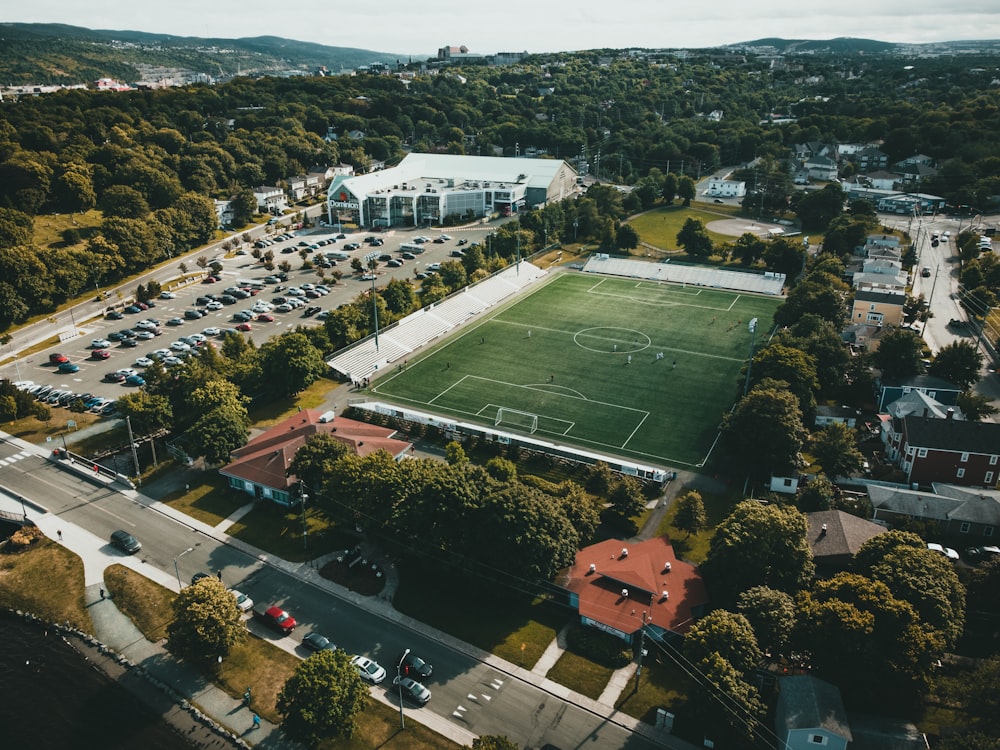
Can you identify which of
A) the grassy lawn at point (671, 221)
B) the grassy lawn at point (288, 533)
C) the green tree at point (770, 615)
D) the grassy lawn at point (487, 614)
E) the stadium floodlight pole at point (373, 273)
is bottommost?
the grassy lawn at point (288, 533)

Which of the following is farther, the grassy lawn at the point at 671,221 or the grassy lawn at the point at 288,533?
the grassy lawn at the point at 671,221

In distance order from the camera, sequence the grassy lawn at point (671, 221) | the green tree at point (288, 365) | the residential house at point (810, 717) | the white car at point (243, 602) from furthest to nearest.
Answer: the grassy lawn at point (671, 221)
the green tree at point (288, 365)
the white car at point (243, 602)
the residential house at point (810, 717)

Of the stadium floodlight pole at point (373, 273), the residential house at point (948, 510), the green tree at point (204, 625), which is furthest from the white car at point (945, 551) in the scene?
the stadium floodlight pole at point (373, 273)

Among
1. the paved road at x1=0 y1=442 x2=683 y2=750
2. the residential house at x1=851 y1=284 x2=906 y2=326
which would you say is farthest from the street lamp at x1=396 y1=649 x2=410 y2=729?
the residential house at x1=851 y1=284 x2=906 y2=326

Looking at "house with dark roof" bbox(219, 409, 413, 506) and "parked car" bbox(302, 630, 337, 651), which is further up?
"house with dark roof" bbox(219, 409, 413, 506)

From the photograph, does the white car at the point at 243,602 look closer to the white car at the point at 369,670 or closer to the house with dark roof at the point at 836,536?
the white car at the point at 369,670

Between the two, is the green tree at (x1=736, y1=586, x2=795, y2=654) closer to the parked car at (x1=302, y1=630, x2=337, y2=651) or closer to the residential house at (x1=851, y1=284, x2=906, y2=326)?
the parked car at (x1=302, y1=630, x2=337, y2=651)

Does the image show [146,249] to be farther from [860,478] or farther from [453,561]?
[860,478]

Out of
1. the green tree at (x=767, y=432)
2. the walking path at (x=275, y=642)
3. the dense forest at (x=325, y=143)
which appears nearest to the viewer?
the walking path at (x=275, y=642)

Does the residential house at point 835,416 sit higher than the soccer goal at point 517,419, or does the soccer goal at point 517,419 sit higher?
the residential house at point 835,416
